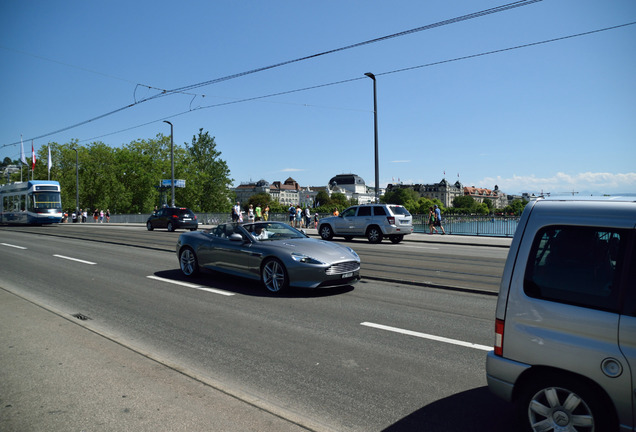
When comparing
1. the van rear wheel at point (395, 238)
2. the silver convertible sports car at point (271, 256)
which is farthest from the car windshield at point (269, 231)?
the van rear wheel at point (395, 238)

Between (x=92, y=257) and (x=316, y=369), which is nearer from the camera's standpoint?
(x=316, y=369)

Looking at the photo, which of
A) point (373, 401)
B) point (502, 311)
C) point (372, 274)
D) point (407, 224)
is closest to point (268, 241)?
point (372, 274)

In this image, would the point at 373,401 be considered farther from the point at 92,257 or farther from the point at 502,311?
the point at 92,257

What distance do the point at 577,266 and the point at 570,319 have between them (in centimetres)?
34

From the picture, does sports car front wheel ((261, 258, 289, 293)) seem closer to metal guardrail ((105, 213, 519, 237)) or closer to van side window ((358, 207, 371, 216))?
van side window ((358, 207, 371, 216))

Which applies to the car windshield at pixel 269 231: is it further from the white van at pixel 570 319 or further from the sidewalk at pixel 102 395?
the white van at pixel 570 319

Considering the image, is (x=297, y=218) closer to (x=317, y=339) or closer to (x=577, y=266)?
(x=317, y=339)

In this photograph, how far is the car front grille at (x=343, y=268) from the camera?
806 centimetres

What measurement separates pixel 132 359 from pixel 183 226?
28817 millimetres

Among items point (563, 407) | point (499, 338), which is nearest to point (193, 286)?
point (499, 338)

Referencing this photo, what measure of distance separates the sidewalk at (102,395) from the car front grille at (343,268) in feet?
12.6

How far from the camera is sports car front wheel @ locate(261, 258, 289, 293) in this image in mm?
8227

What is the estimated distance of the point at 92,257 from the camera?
14.4 metres

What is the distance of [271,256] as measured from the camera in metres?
8.43
